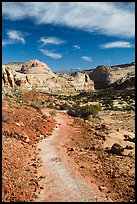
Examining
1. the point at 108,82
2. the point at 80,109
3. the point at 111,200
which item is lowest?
the point at 111,200

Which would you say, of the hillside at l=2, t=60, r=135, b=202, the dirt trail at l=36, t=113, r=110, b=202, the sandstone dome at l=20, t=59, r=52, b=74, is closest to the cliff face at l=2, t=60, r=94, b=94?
the sandstone dome at l=20, t=59, r=52, b=74

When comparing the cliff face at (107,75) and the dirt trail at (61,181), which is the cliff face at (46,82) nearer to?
the cliff face at (107,75)

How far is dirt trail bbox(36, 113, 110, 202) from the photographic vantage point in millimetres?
7887

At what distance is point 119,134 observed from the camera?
15.9 meters

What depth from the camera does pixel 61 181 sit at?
29.4ft

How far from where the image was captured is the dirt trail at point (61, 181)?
25.9 feet

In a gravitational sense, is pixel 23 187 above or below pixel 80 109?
Answer: below

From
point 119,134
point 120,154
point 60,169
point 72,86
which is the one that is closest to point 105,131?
point 119,134

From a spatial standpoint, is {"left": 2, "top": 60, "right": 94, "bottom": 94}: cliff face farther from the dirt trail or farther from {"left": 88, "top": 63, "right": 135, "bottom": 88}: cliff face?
the dirt trail

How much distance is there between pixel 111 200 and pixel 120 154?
4010 millimetres

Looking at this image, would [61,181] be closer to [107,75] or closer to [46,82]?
[46,82]

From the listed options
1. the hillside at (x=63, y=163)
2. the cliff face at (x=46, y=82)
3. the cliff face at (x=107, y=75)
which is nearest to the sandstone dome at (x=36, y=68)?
the cliff face at (x=46, y=82)

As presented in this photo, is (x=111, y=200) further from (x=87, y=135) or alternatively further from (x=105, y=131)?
(x=105, y=131)

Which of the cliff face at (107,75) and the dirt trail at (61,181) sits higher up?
the cliff face at (107,75)
